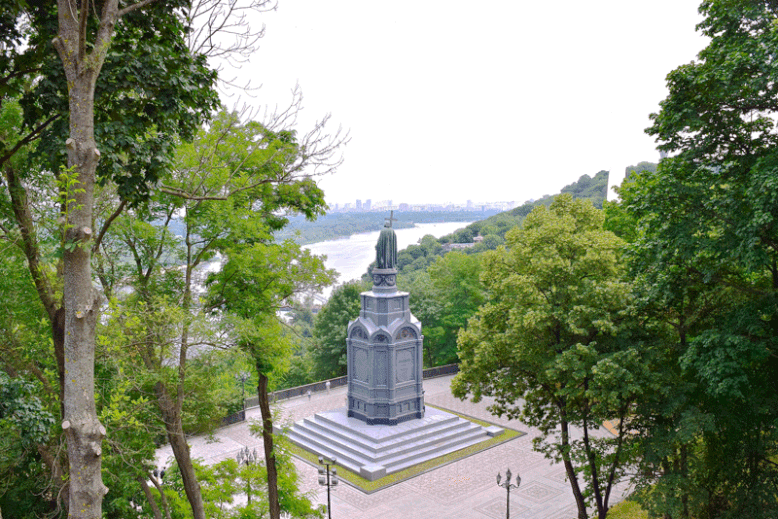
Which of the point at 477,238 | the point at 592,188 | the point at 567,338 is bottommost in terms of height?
the point at 477,238

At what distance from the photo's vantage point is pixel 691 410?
1022 cm

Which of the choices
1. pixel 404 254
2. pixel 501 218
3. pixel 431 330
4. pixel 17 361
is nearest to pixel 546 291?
pixel 17 361

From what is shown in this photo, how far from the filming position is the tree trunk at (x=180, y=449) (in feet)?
34.3

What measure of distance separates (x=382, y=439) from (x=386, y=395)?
2.03 m

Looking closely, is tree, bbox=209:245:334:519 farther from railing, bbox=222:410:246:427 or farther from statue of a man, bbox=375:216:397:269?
railing, bbox=222:410:246:427

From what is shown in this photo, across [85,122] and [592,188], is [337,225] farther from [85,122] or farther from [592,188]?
[592,188]

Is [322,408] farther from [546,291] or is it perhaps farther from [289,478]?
[546,291]

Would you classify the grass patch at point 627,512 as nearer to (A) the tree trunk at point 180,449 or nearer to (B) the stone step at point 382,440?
(B) the stone step at point 382,440

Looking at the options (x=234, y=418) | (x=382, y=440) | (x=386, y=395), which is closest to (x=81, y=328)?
(x=382, y=440)

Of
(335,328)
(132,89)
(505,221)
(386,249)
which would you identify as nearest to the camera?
(132,89)

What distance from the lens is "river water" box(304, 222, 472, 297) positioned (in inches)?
1079

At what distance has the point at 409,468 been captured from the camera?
19.9m

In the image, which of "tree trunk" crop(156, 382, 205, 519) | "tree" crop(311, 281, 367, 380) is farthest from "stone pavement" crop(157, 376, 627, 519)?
"tree" crop(311, 281, 367, 380)

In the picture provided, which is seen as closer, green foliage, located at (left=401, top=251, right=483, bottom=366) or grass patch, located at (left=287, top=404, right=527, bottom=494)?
grass patch, located at (left=287, top=404, right=527, bottom=494)
